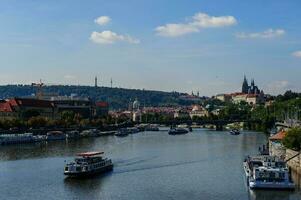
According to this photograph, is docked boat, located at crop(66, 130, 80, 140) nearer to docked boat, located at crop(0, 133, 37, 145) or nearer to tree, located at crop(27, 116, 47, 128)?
tree, located at crop(27, 116, 47, 128)

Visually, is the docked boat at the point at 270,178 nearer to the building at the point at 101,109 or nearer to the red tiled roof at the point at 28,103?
the red tiled roof at the point at 28,103

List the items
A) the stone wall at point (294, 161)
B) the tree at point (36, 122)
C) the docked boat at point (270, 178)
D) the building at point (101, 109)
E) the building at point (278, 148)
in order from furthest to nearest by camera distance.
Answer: the building at point (101, 109), the tree at point (36, 122), the building at point (278, 148), the stone wall at point (294, 161), the docked boat at point (270, 178)

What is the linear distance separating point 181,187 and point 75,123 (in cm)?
7373

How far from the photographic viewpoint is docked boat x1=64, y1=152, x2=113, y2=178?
42597 mm

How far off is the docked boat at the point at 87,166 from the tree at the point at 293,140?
13386 millimetres

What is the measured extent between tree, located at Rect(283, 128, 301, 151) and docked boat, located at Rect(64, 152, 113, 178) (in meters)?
13.4

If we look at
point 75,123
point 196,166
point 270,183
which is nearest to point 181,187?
point 270,183

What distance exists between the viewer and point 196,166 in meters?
49.6

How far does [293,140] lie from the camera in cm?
4653

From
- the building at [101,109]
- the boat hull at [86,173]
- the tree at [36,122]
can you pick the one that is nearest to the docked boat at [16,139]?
the tree at [36,122]

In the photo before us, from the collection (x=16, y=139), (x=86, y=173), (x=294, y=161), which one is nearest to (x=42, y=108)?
(x=16, y=139)

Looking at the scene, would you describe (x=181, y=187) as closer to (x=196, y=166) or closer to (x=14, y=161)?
(x=196, y=166)

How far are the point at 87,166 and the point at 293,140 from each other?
15.4 m

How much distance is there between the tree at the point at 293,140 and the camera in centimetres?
4609
